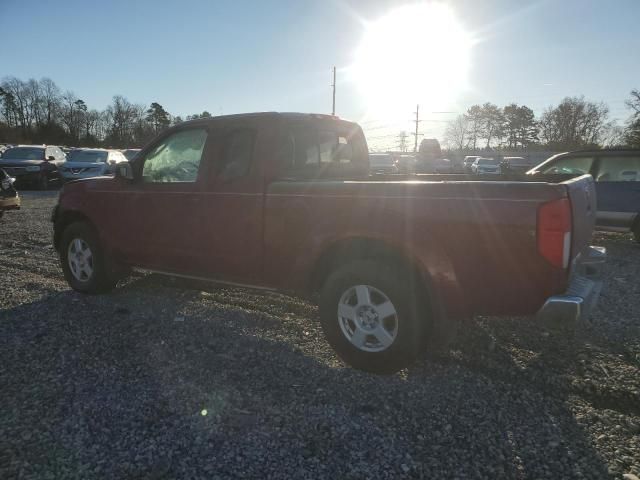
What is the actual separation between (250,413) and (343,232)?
138 centimetres

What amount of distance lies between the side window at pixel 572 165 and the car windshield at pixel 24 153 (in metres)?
19.7

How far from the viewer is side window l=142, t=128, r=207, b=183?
4285 millimetres

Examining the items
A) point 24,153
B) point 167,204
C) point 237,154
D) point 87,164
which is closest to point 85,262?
point 167,204

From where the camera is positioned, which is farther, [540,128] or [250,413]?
[540,128]

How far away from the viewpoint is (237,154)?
13.2 feet

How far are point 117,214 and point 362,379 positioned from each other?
3.18m

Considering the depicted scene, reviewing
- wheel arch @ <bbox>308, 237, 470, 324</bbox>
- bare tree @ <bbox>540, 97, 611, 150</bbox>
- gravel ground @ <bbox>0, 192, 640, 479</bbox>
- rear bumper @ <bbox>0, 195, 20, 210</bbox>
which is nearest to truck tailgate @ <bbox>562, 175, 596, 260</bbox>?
wheel arch @ <bbox>308, 237, 470, 324</bbox>

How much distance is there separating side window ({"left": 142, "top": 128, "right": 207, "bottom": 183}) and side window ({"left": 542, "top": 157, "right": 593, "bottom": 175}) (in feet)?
23.8

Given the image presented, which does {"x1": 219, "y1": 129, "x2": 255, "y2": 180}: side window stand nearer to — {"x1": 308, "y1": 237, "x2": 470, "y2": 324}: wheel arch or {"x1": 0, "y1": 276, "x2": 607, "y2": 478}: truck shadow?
{"x1": 308, "y1": 237, "x2": 470, "y2": 324}: wheel arch

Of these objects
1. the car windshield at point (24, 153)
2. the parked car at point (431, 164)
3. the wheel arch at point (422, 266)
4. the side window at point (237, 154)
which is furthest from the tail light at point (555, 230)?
the parked car at point (431, 164)

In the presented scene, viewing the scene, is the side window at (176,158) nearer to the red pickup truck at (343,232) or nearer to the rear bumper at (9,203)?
the red pickup truck at (343,232)

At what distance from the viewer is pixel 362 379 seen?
10.7 ft

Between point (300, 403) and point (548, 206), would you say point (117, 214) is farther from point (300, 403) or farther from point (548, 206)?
point (548, 206)

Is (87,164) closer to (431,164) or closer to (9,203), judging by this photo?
(9,203)
